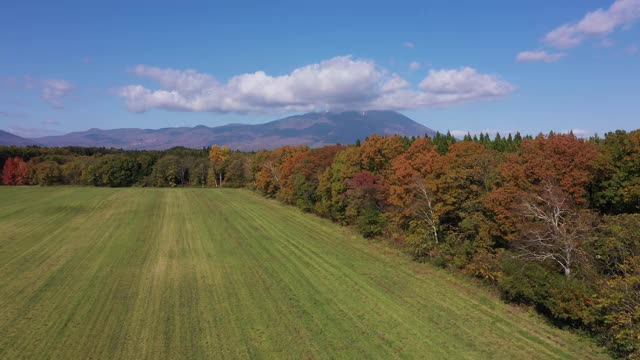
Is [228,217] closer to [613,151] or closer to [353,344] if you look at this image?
[353,344]

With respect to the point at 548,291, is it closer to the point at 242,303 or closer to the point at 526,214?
the point at 526,214

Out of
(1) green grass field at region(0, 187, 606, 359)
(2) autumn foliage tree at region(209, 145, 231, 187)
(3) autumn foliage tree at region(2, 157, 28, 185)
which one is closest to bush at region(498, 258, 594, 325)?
(1) green grass field at region(0, 187, 606, 359)

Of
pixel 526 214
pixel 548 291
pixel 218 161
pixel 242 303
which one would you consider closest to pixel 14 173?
pixel 218 161

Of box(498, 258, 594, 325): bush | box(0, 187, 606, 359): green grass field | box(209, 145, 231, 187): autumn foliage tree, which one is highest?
box(209, 145, 231, 187): autumn foliage tree

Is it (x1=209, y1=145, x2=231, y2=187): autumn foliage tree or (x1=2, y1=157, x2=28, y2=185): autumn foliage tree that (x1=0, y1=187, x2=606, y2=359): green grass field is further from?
(x1=2, y1=157, x2=28, y2=185): autumn foliage tree

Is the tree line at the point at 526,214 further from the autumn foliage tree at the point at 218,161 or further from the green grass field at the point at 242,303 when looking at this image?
the autumn foliage tree at the point at 218,161

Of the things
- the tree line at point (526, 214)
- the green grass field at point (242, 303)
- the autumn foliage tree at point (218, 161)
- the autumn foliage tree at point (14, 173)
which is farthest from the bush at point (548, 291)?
the autumn foliage tree at point (14, 173)

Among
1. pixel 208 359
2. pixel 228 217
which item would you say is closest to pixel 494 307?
pixel 208 359
